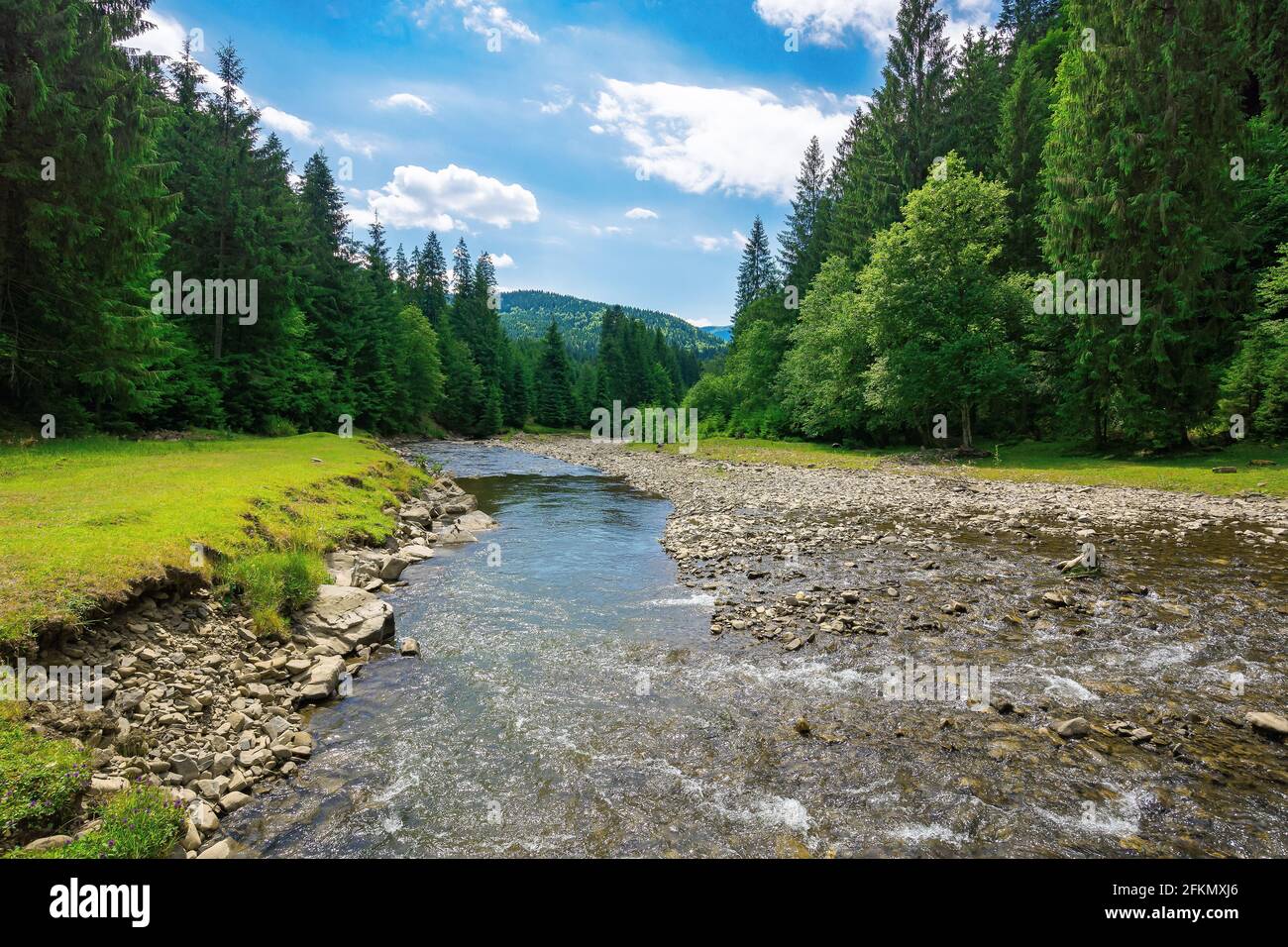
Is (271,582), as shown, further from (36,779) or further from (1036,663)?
(1036,663)

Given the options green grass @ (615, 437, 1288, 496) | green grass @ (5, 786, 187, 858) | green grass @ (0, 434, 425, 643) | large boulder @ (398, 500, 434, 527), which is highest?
green grass @ (615, 437, 1288, 496)

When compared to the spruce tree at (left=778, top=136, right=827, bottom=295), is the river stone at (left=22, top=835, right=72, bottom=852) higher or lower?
lower

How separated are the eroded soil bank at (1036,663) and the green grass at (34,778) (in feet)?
20.7

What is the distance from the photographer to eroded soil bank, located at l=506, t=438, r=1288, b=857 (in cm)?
512

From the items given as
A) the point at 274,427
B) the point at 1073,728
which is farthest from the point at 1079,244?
the point at 274,427

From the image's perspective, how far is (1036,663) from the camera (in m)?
7.98

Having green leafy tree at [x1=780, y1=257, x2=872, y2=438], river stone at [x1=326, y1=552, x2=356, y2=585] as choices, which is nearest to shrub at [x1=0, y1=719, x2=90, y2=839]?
river stone at [x1=326, y1=552, x2=356, y2=585]

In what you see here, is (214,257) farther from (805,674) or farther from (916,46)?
(916,46)

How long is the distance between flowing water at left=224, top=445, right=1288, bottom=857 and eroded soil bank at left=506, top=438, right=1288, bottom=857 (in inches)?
1.4

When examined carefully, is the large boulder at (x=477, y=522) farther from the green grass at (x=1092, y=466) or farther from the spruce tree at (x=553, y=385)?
the spruce tree at (x=553, y=385)

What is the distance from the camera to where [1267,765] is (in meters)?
5.61

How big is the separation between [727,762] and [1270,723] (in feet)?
19.5

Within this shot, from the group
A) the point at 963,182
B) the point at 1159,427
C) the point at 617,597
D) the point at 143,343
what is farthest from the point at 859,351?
the point at 143,343

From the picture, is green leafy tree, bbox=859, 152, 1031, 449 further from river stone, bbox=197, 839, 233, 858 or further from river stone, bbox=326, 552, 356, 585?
river stone, bbox=197, 839, 233, 858
